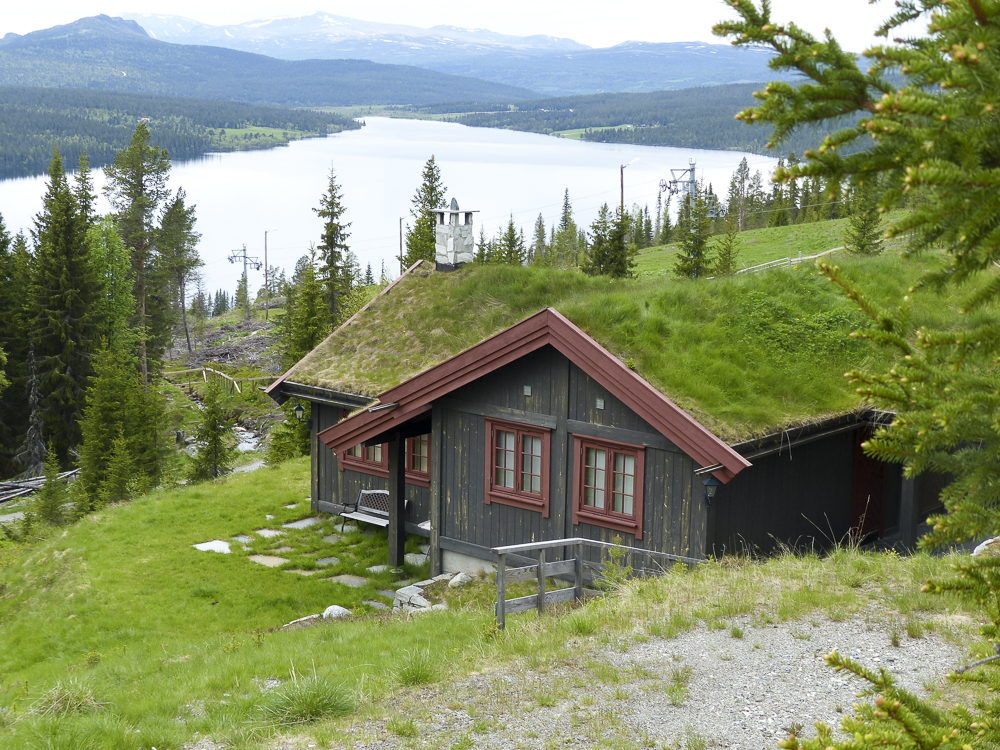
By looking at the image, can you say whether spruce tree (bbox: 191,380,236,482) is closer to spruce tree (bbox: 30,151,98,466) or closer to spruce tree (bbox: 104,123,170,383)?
spruce tree (bbox: 30,151,98,466)

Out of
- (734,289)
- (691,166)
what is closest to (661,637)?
(734,289)

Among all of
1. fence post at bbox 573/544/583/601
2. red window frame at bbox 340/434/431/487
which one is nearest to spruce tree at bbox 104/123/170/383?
red window frame at bbox 340/434/431/487

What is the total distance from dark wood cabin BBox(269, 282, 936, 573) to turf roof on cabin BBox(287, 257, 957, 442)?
602 mm

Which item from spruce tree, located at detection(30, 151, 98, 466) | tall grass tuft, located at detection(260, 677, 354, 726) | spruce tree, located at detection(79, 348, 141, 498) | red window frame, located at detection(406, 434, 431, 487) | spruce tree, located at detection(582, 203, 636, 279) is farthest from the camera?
spruce tree, located at detection(30, 151, 98, 466)

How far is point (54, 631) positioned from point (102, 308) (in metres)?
38.7

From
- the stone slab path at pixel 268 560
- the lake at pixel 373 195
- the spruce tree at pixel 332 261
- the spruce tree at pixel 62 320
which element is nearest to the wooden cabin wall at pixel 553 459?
the stone slab path at pixel 268 560

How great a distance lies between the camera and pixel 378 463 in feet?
61.6

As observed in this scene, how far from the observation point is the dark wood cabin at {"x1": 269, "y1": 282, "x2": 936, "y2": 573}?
1229 cm

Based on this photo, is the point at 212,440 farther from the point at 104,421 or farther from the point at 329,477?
the point at 329,477

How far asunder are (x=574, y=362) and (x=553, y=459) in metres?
1.76

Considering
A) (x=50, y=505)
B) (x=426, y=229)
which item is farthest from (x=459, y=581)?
(x=426, y=229)

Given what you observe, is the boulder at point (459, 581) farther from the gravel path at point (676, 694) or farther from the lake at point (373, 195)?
the lake at point (373, 195)

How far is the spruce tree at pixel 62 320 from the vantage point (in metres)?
43.8

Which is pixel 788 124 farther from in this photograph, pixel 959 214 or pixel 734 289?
pixel 734 289
